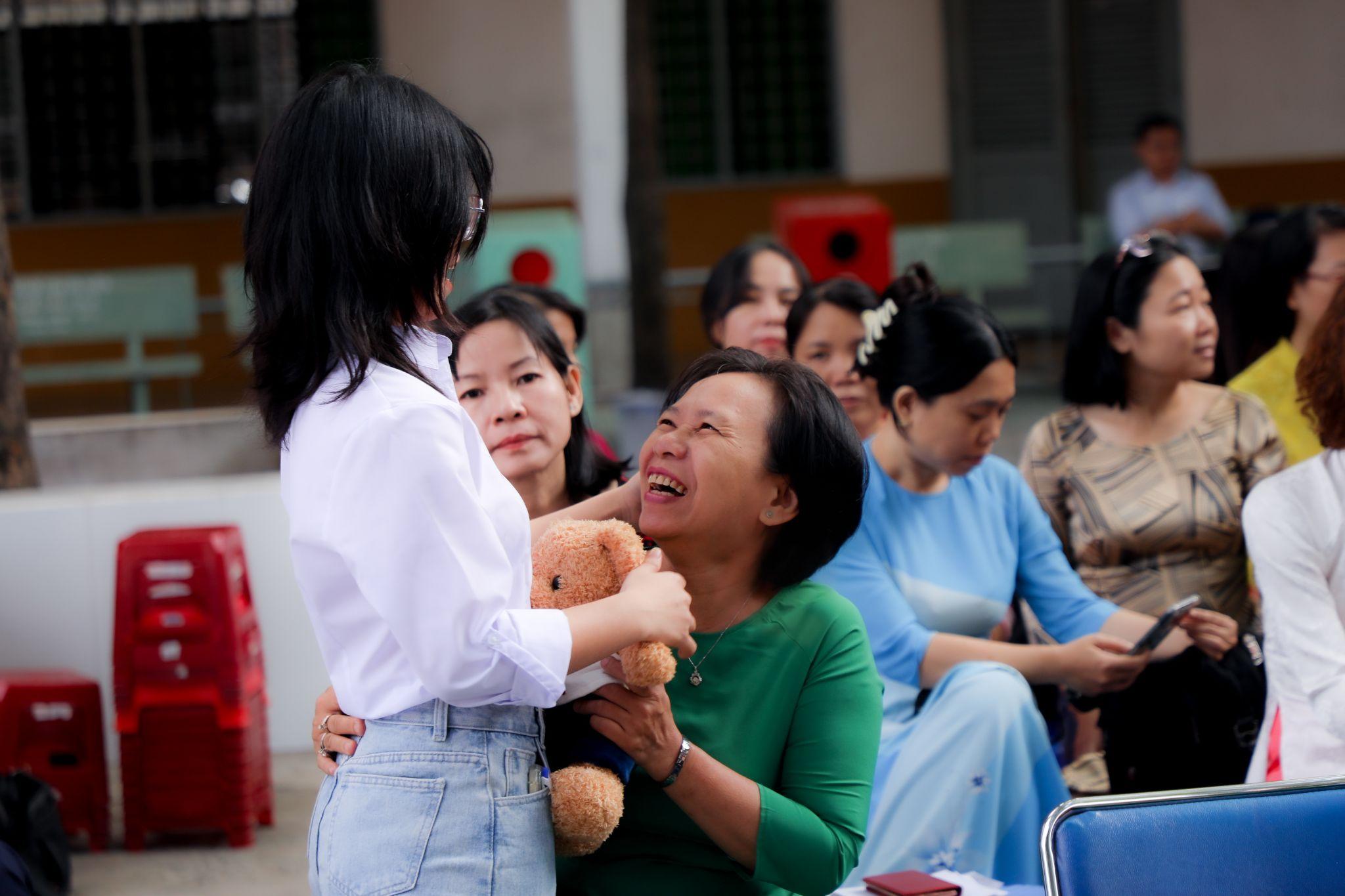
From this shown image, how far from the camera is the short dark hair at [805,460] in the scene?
6.89 feet

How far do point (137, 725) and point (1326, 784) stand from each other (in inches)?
128

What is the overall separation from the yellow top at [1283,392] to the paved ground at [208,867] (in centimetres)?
294

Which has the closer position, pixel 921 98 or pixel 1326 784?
pixel 1326 784

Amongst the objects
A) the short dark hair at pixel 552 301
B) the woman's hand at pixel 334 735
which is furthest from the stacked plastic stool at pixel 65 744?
the woman's hand at pixel 334 735

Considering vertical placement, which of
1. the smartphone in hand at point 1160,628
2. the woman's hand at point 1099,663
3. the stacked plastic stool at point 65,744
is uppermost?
the smartphone in hand at point 1160,628

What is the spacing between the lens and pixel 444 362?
71.9 inches

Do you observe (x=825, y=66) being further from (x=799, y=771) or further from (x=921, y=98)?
(x=799, y=771)

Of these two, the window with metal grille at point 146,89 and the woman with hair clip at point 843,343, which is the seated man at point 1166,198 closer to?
the woman with hair clip at point 843,343

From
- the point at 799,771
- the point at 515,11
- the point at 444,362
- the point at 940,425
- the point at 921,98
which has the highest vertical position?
the point at 515,11

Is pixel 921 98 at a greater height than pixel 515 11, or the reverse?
pixel 515 11

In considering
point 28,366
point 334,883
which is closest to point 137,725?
point 334,883

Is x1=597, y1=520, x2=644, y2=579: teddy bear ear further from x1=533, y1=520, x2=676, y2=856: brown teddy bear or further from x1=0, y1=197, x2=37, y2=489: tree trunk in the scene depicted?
x1=0, y1=197, x2=37, y2=489: tree trunk

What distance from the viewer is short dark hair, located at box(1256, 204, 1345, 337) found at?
4.27 m

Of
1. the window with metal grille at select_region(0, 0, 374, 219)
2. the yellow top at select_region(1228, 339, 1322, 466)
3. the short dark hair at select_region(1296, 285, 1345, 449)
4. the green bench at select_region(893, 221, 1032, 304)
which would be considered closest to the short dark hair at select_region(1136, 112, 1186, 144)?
the green bench at select_region(893, 221, 1032, 304)
